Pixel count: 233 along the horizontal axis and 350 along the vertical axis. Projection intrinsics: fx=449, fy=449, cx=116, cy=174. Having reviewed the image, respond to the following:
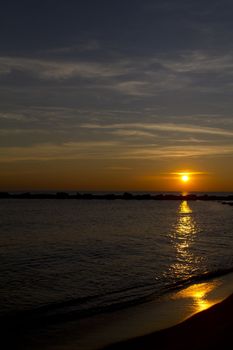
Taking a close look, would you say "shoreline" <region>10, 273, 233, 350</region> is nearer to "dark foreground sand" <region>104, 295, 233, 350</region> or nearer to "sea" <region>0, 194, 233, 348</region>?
"dark foreground sand" <region>104, 295, 233, 350</region>

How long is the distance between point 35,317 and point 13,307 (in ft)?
4.89

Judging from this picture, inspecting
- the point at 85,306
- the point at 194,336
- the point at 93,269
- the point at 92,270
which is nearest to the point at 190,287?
the point at 85,306

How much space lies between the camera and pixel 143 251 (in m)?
28.6

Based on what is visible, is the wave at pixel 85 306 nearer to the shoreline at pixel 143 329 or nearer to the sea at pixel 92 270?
the sea at pixel 92 270

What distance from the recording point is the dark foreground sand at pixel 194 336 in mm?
10102

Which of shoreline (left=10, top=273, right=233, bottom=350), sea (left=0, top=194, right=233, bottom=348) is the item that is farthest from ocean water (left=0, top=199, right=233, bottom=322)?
shoreline (left=10, top=273, right=233, bottom=350)

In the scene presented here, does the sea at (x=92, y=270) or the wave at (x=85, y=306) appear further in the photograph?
the sea at (x=92, y=270)

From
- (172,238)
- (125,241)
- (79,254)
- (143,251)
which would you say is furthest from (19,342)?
(172,238)

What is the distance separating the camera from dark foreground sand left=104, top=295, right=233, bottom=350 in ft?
33.1

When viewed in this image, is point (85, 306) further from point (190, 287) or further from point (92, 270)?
point (92, 270)

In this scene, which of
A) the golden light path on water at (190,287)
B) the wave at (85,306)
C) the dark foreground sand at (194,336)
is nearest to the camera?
the dark foreground sand at (194,336)

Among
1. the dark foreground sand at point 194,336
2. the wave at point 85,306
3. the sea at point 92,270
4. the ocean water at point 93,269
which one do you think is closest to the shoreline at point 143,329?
the dark foreground sand at point 194,336

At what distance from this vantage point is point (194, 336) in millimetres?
10883

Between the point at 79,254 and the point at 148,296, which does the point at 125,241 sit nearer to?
the point at 79,254
